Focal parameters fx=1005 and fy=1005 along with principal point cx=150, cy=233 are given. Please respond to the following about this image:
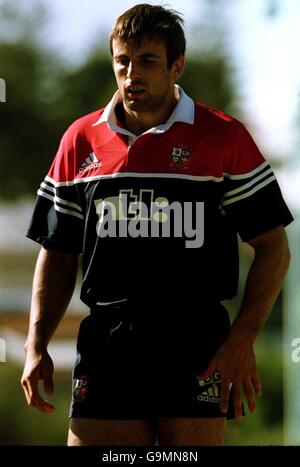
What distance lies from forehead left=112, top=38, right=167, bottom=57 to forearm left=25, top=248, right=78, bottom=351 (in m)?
0.56

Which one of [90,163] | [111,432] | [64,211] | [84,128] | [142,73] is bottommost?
[111,432]

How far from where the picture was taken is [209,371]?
2.52 m

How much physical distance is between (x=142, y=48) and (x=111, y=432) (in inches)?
38.4

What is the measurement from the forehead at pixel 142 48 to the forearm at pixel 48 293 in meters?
0.56

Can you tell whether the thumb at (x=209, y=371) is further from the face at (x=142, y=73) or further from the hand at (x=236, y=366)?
the face at (x=142, y=73)

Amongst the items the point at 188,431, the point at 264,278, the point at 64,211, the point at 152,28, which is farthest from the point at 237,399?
the point at 152,28

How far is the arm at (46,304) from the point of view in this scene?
264cm

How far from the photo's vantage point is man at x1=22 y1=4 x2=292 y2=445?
8.29 feet

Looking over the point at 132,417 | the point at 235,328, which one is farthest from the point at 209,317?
the point at 132,417

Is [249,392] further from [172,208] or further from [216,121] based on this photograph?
[216,121]

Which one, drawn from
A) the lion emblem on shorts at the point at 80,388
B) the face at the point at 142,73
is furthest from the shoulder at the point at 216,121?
the lion emblem on shorts at the point at 80,388

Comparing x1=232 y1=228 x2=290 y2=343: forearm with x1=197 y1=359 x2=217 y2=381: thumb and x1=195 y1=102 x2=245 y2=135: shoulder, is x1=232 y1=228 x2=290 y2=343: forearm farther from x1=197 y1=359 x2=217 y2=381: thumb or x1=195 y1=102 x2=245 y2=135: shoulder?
x1=195 y1=102 x2=245 y2=135: shoulder

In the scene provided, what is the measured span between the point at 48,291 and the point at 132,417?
1.38 ft

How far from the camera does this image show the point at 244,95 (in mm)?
4820
